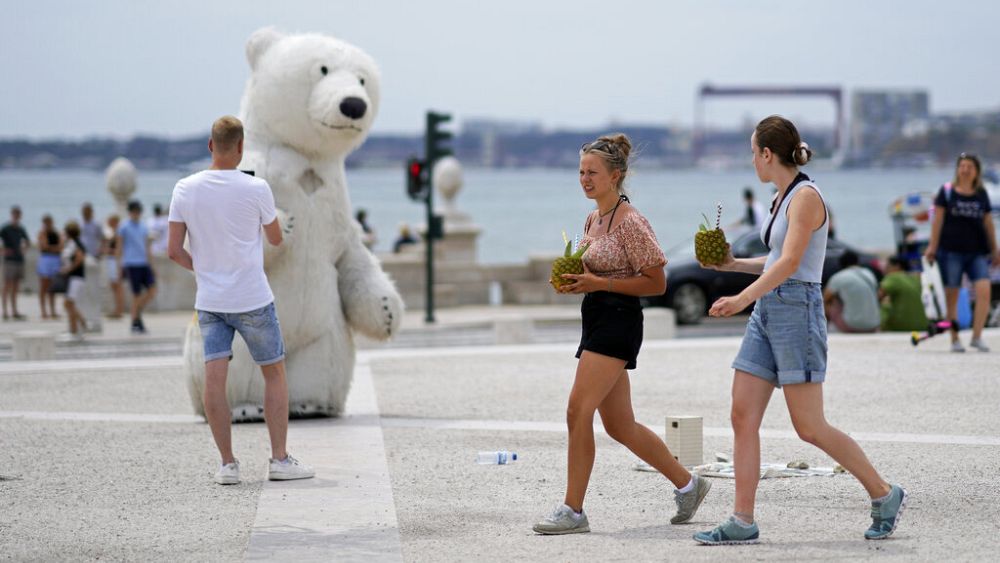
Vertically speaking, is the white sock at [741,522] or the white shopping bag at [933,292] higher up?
the white shopping bag at [933,292]

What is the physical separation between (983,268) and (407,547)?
7903mm

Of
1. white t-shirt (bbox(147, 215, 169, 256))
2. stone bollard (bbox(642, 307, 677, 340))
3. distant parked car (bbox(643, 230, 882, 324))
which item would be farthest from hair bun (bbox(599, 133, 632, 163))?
white t-shirt (bbox(147, 215, 169, 256))

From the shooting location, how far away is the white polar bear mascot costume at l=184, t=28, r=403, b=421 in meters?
9.50

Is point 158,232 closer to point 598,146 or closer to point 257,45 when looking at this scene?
point 257,45

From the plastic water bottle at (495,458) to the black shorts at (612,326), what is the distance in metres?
2.01

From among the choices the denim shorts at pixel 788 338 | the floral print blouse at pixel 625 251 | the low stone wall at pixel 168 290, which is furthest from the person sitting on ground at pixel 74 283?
the denim shorts at pixel 788 338

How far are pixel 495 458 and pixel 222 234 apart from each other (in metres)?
1.92

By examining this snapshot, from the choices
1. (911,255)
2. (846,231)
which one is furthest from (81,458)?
(846,231)

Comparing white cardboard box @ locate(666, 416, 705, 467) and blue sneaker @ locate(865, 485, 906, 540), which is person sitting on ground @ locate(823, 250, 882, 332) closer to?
white cardboard box @ locate(666, 416, 705, 467)

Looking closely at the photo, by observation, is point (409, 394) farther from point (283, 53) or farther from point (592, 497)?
point (592, 497)

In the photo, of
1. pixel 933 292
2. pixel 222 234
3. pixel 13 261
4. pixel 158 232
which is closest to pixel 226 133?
pixel 222 234

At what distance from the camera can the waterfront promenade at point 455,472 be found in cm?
584

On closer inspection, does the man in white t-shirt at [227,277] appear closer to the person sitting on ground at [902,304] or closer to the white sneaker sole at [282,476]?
the white sneaker sole at [282,476]

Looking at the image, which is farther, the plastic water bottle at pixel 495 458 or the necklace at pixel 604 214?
the plastic water bottle at pixel 495 458
